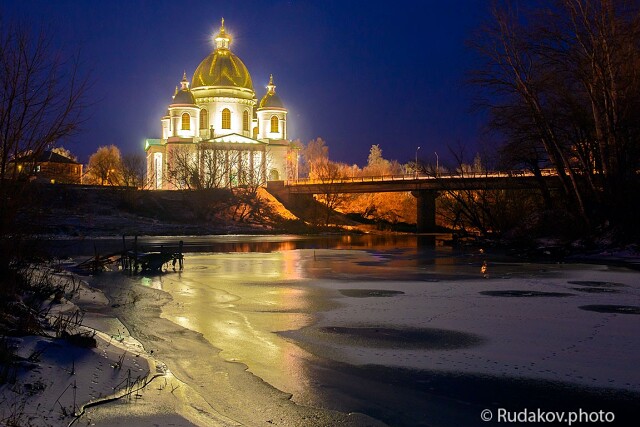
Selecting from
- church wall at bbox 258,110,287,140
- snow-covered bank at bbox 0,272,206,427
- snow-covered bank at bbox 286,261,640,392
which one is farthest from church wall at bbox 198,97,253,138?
snow-covered bank at bbox 0,272,206,427

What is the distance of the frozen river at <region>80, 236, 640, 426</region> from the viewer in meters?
8.71

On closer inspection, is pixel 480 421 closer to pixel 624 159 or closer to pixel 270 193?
pixel 624 159

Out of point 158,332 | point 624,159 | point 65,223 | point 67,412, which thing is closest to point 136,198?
point 65,223

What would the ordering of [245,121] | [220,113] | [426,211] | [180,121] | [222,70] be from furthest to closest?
[245,121] → [220,113] → [180,121] → [222,70] → [426,211]

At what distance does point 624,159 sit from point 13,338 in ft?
112

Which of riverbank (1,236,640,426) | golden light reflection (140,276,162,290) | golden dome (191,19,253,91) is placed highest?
golden dome (191,19,253,91)

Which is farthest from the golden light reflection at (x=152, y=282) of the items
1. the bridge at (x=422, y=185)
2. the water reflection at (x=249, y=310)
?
the bridge at (x=422, y=185)

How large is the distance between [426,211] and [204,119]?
48.0m

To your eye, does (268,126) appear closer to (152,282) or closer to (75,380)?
(152,282)

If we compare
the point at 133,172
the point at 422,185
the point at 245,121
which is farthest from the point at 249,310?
the point at 245,121

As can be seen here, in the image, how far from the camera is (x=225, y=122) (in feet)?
370

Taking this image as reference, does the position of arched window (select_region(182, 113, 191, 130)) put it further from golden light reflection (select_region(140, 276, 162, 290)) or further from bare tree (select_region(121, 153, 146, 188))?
golden light reflection (select_region(140, 276, 162, 290))

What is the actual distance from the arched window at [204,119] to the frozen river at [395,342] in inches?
3634

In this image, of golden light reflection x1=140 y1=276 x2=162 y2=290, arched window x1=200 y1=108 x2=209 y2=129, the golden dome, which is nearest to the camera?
golden light reflection x1=140 y1=276 x2=162 y2=290
